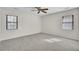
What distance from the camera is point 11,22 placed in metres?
5.22

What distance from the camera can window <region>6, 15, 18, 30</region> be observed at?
4996 millimetres

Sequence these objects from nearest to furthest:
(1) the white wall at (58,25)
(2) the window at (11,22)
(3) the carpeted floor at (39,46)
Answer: (3) the carpeted floor at (39,46) → (1) the white wall at (58,25) → (2) the window at (11,22)

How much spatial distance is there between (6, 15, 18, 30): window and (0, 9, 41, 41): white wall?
0.23 metres

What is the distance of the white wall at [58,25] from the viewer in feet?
15.7

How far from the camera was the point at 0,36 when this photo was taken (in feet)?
14.7

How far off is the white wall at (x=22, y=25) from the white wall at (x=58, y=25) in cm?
73

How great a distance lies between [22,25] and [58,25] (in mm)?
2766

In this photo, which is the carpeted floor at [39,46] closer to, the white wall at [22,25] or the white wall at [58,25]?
the white wall at [22,25]

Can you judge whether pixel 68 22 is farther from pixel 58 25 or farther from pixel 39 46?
pixel 39 46

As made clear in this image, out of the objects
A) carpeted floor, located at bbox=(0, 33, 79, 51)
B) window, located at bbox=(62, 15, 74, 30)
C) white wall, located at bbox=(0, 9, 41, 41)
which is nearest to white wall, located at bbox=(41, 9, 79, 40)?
window, located at bbox=(62, 15, 74, 30)

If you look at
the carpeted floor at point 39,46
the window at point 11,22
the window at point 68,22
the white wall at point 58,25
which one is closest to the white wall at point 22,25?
the window at point 11,22

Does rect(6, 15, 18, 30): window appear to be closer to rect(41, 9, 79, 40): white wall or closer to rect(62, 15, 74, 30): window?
rect(41, 9, 79, 40): white wall

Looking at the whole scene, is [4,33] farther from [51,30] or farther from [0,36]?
[51,30]
